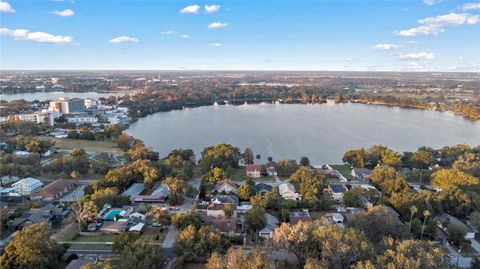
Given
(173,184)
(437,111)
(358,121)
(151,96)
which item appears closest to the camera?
(173,184)

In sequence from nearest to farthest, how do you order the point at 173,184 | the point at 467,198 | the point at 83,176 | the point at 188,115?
the point at 467,198
the point at 173,184
the point at 83,176
the point at 188,115

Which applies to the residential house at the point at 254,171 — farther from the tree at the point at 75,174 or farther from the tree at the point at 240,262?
the tree at the point at 240,262

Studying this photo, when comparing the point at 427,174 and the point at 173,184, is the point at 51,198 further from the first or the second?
the point at 427,174

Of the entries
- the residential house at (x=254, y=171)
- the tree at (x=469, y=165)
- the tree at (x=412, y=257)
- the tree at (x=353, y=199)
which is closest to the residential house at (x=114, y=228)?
the residential house at (x=254, y=171)

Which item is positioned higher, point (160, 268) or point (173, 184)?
point (173, 184)

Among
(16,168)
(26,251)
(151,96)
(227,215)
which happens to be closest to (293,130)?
(227,215)

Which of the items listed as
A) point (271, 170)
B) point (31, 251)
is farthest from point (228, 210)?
point (271, 170)
